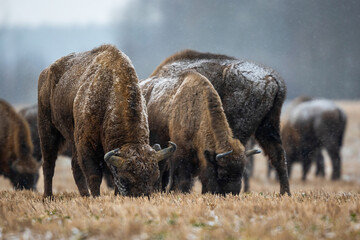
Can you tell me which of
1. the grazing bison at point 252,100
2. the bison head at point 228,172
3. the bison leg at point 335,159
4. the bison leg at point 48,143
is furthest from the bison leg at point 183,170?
the bison leg at point 335,159

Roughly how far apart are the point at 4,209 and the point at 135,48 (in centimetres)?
5583

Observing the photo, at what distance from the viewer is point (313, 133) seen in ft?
60.0

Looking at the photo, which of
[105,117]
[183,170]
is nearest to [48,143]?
[105,117]

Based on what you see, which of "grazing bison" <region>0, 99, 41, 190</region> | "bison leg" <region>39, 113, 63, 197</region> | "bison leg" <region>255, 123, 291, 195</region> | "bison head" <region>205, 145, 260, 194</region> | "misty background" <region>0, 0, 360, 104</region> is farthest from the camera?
"misty background" <region>0, 0, 360, 104</region>

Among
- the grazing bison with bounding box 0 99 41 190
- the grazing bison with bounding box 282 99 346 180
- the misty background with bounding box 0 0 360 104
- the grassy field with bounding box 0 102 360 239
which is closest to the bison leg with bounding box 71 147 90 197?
the grassy field with bounding box 0 102 360 239

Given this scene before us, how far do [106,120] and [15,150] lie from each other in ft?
21.2

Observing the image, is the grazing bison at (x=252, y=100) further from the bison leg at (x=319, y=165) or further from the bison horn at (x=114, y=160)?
the bison leg at (x=319, y=165)

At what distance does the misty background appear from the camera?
5294 cm

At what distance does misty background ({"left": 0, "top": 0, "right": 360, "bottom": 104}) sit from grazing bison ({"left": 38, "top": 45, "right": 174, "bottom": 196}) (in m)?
40.9

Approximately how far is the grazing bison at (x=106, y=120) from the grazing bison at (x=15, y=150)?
436 centimetres

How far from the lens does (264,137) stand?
9969 mm

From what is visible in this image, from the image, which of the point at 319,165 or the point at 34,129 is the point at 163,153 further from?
the point at 319,165

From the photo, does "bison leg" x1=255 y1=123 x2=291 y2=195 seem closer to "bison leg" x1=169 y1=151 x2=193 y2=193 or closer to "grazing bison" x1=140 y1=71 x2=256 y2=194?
"grazing bison" x1=140 y1=71 x2=256 y2=194

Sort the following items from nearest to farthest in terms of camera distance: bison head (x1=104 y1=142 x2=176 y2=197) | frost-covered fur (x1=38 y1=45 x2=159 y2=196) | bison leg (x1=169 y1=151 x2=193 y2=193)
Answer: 1. bison head (x1=104 y1=142 x2=176 y2=197)
2. frost-covered fur (x1=38 y1=45 x2=159 y2=196)
3. bison leg (x1=169 y1=151 x2=193 y2=193)
